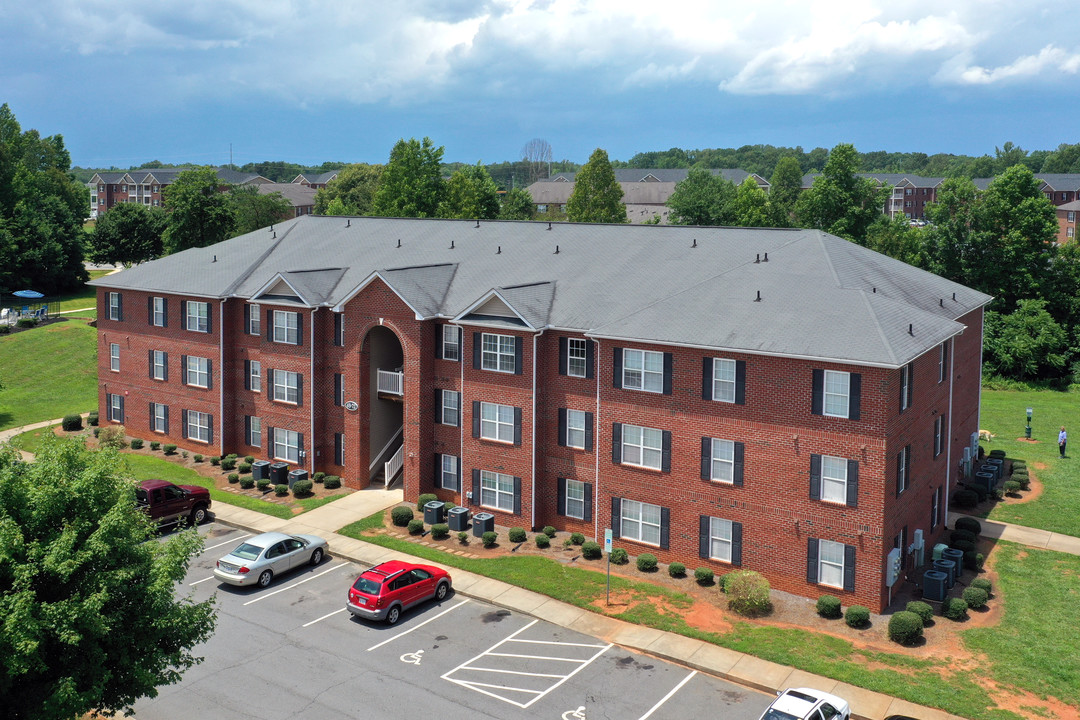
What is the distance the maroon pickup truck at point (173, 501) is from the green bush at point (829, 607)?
26034 mm

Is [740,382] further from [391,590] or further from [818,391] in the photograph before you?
[391,590]

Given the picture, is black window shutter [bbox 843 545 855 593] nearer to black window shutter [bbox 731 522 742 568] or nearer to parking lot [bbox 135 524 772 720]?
black window shutter [bbox 731 522 742 568]

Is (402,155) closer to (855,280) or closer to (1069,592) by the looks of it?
(855,280)

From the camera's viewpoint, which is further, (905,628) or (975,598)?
(975,598)

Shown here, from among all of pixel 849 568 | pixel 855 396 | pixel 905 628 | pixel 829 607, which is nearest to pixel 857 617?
pixel 829 607

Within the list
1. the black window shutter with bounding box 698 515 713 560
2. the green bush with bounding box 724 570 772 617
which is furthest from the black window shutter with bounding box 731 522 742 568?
the green bush with bounding box 724 570 772 617

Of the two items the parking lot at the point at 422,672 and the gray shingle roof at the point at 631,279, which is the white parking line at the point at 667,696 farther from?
the gray shingle roof at the point at 631,279

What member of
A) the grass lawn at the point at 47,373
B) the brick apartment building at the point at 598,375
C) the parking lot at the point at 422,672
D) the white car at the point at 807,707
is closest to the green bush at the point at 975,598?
the brick apartment building at the point at 598,375

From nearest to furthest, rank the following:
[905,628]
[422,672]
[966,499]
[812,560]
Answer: [422,672], [905,628], [812,560], [966,499]

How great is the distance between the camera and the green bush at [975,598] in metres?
30.7

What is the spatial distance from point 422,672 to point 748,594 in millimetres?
11177

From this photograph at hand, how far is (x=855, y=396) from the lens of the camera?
30.6 meters

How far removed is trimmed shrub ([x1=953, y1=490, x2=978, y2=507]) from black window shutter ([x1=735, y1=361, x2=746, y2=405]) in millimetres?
15494

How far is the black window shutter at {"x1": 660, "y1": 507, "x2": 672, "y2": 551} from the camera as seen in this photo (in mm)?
34938
